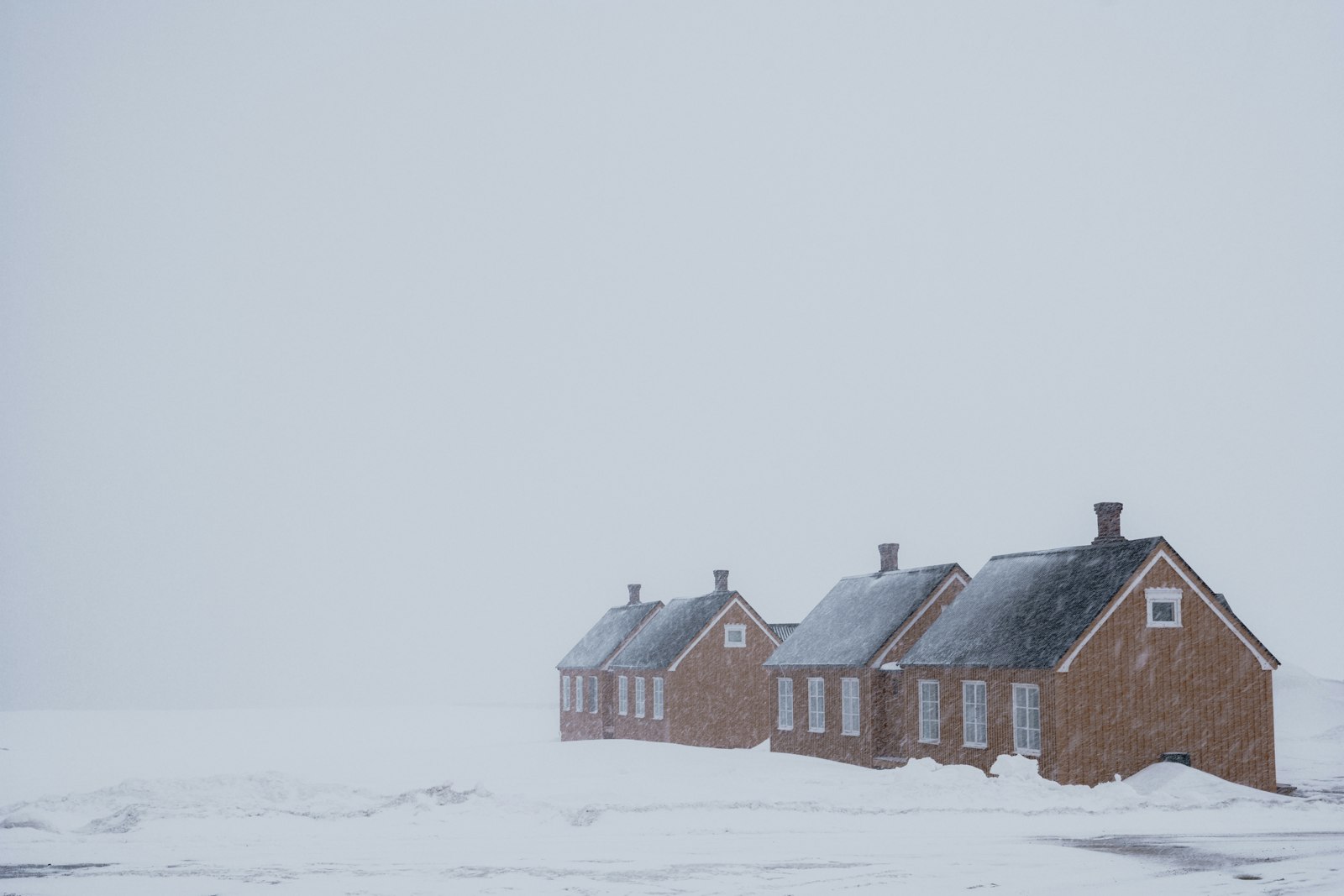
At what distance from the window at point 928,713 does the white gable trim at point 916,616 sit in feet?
8.87

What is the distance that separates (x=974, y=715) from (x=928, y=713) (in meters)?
2.39

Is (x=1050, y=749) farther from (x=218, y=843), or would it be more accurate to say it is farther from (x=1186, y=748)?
(x=218, y=843)

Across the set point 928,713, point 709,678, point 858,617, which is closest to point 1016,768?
point 928,713

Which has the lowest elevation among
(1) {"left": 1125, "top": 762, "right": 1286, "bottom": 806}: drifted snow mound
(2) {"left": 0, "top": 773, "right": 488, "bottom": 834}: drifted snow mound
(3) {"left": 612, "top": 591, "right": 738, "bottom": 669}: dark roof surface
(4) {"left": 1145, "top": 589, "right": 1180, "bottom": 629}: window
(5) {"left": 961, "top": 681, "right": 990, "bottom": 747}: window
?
(1) {"left": 1125, "top": 762, "right": 1286, "bottom": 806}: drifted snow mound

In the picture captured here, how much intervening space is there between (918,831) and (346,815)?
36.4ft

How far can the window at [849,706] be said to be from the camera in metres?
41.0

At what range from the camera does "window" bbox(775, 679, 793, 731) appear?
149ft

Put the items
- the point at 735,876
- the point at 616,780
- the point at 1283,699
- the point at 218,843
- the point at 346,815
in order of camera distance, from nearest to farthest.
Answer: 1. the point at 735,876
2. the point at 218,843
3. the point at 346,815
4. the point at 616,780
5. the point at 1283,699

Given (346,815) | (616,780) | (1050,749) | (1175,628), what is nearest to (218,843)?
(346,815)

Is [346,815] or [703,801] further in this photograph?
[703,801]

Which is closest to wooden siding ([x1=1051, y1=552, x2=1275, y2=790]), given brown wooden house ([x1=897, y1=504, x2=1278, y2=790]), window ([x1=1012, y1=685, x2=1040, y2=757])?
brown wooden house ([x1=897, y1=504, x2=1278, y2=790])

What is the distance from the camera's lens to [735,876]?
18.4 meters

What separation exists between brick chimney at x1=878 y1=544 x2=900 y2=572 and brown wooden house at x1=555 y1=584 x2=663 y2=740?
1516 centimetres

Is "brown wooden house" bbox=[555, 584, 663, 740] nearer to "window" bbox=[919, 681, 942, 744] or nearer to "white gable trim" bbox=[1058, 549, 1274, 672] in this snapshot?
"window" bbox=[919, 681, 942, 744]
